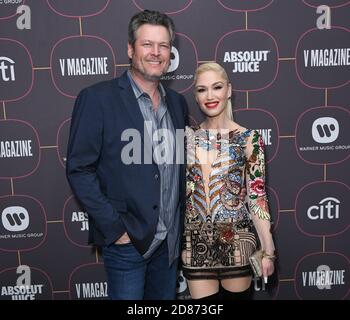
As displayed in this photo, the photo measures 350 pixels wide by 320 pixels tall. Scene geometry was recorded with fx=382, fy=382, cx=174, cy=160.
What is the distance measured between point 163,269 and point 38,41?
1.46m

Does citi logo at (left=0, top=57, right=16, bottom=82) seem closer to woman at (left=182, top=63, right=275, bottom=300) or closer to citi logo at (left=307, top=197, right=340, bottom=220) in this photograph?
woman at (left=182, top=63, right=275, bottom=300)

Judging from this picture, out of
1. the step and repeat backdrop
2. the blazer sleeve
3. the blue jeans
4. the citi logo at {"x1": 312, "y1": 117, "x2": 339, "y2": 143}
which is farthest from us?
the citi logo at {"x1": 312, "y1": 117, "x2": 339, "y2": 143}

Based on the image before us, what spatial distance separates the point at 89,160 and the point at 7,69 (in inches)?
37.8

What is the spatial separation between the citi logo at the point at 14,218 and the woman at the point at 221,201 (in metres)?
1.09

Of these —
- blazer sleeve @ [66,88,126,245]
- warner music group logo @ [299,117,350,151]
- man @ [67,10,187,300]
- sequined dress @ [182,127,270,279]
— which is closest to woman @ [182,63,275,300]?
sequined dress @ [182,127,270,279]

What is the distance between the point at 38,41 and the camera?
2.20m

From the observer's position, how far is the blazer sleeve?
1664mm

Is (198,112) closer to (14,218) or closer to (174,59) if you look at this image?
(174,59)

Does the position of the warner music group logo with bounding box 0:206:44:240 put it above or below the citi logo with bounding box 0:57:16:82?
below

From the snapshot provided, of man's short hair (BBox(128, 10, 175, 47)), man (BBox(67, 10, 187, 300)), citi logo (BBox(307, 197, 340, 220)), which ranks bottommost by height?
citi logo (BBox(307, 197, 340, 220))

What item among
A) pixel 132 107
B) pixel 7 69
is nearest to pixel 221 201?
pixel 132 107

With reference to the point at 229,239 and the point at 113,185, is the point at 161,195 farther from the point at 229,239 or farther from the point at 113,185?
the point at 229,239

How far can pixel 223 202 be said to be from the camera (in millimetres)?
1804
